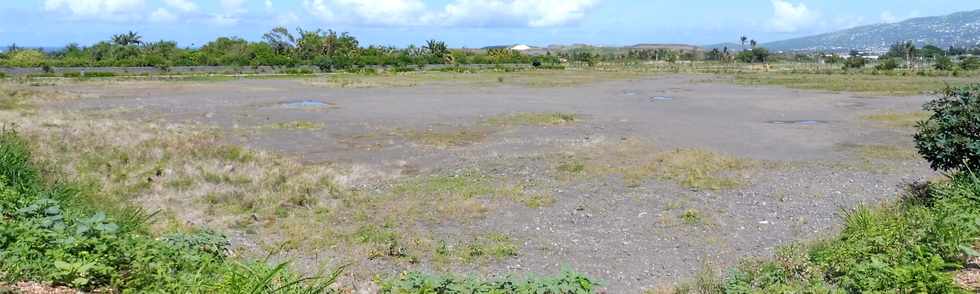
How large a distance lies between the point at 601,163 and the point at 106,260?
461 inches

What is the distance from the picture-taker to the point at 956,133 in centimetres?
955

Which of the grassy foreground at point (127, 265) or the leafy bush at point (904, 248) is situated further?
the leafy bush at point (904, 248)

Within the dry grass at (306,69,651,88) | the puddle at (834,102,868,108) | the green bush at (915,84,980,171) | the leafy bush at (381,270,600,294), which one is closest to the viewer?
the leafy bush at (381,270,600,294)

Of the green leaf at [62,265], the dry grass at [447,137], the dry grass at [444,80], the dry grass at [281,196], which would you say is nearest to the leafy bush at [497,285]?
the green leaf at [62,265]

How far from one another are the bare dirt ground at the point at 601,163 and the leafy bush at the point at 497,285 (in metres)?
1.81

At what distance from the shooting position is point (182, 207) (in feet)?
35.6

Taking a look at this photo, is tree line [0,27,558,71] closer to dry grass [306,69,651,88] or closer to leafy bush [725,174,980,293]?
dry grass [306,69,651,88]

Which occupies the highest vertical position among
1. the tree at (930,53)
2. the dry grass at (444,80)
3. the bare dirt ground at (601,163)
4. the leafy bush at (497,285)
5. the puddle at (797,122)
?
the tree at (930,53)

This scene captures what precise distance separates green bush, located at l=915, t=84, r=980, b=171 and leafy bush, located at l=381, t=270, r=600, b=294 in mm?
6306

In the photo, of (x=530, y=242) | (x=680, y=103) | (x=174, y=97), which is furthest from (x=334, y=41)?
(x=530, y=242)

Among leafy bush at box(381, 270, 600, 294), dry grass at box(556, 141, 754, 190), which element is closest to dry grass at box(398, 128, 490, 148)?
dry grass at box(556, 141, 754, 190)

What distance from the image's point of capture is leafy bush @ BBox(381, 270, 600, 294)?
5.48 metres

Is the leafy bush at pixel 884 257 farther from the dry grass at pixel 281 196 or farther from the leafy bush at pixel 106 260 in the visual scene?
the leafy bush at pixel 106 260

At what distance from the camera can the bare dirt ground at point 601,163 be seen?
882 centimetres
